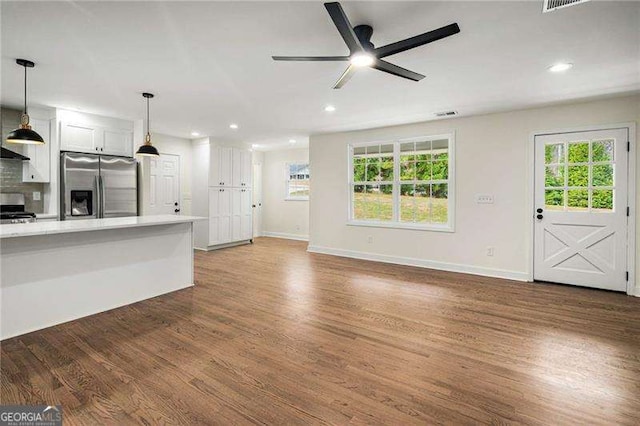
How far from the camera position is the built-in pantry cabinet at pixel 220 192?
6.88 meters

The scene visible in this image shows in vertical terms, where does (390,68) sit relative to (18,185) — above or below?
above

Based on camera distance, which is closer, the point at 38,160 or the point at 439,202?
the point at 38,160

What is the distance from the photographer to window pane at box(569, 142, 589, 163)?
166 inches

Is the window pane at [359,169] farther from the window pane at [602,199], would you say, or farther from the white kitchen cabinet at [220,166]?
the window pane at [602,199]

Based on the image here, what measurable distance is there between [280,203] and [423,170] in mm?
4660

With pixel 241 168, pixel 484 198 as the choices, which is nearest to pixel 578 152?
pixel 484 198

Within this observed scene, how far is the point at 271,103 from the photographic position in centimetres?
439

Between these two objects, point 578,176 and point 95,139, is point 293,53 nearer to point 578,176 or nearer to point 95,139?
point 95,139

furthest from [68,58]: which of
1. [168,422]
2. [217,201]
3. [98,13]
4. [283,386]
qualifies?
[217,201]

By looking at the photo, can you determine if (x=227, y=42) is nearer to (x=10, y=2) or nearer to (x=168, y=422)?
(x=10, y=2)

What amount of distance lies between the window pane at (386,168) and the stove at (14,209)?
5599 mm

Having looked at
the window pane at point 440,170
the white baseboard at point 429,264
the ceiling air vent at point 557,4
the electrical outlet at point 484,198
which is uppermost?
the ceiling air vent at point 557,4

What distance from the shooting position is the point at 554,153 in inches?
174

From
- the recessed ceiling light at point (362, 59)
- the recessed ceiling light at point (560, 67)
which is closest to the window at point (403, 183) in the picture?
the recessed ceiling light at point (560, 67)
